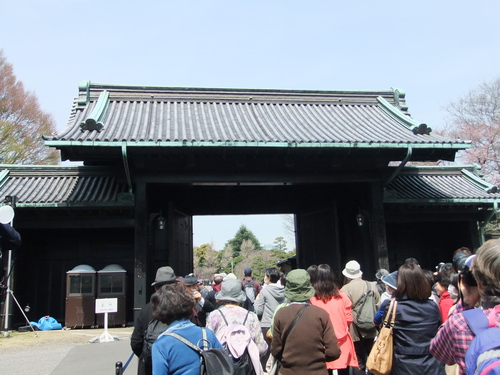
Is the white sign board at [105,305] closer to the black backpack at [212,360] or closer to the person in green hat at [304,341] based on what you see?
the person in green hat at [304,341]

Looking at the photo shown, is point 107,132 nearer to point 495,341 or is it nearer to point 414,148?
point 414,148

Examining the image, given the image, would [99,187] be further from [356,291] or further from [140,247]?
[356,291]

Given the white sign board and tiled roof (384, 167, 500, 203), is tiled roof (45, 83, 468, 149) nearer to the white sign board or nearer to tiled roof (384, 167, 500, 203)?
tiled roof (384, 167, 500, 203)

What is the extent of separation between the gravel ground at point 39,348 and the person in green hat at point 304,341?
4435mm

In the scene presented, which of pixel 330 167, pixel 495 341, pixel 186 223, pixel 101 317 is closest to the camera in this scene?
pixel 495 341

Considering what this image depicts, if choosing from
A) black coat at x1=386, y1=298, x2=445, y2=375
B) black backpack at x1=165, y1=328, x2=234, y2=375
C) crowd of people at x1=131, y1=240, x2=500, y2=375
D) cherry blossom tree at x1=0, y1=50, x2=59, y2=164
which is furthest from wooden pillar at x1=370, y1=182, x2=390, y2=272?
cherry blossom tree at x1=0, y1=50, x2=59, y2=164

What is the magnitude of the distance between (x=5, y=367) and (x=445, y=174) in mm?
12200

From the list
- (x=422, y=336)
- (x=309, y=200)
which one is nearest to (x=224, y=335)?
(x=422, y=336)

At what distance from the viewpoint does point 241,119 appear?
11.9 meters

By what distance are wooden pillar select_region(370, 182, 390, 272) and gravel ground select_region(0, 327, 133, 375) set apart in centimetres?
593

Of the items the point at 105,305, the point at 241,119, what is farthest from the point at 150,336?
the point at 241,119

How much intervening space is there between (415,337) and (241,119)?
884 cm

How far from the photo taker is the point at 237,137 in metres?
10.1

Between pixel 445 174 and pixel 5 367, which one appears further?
pixel 445 174
